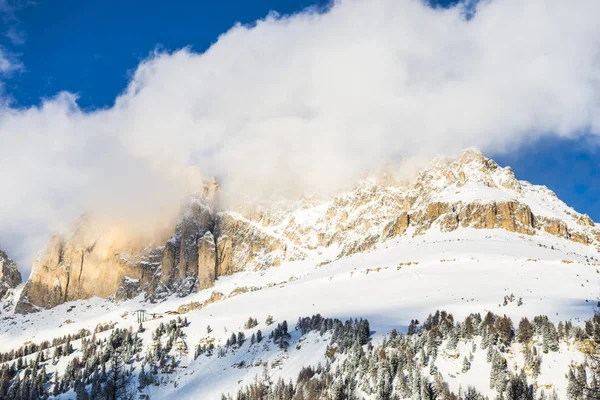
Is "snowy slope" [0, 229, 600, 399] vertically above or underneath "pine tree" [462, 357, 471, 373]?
above

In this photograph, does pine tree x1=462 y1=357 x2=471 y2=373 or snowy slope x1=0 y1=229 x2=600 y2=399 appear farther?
snowy slope x1=0 y1=229 x2=600 y2=399

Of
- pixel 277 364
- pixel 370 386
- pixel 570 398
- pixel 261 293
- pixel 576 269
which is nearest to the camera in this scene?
pixel 570 398

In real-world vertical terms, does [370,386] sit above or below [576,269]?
below

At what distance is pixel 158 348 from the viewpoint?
116438 mm

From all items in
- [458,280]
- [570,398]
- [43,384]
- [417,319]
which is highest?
[458,280]

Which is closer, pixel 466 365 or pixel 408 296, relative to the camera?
pixel 466 365

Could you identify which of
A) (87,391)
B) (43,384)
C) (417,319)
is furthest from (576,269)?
(43,384)

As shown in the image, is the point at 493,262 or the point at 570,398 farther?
the point at 493,262

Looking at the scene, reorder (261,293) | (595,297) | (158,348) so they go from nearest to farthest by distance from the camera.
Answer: (595,297) < (158,348) < (261,293)

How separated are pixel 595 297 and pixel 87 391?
9950 centimetres

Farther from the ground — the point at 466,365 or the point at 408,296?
the point at 408,296

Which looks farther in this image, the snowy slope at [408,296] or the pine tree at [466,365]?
the snowy slope at [408,296]

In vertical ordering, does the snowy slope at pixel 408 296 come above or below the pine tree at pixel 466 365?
above

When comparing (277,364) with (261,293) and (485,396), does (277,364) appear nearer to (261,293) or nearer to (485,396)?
(485,396)
